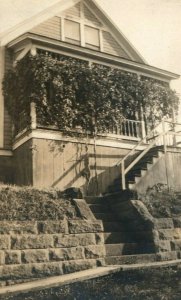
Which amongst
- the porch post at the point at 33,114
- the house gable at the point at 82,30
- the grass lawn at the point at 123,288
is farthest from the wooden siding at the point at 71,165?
the grass lawn at the point at 123,288

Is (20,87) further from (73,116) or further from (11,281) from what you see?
(11,281)

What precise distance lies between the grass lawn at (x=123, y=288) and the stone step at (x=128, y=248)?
1.28 meters

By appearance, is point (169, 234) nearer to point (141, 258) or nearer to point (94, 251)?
point (141, 258)

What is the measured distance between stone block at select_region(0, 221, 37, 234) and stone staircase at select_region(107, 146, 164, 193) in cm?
480

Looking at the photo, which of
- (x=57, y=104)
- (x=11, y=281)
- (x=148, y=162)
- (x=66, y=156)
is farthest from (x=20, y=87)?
(x=11, y=281)

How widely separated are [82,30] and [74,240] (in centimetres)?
1082

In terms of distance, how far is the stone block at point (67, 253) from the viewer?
6117 millimetres

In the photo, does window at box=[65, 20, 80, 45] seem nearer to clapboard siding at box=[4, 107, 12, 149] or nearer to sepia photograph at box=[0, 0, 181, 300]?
sepia photograph at box=[0, 0, 181, 300]

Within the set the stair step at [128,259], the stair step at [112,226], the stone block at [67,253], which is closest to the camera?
the stone block at [67,253]

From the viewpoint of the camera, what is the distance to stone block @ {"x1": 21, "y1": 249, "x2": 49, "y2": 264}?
5863 mm

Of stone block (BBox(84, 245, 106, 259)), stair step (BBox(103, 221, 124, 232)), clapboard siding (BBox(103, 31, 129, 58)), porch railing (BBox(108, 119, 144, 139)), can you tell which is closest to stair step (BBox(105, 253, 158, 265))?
stone block (BBox(84, 245, 106, 259))

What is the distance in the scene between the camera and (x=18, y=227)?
6000mm

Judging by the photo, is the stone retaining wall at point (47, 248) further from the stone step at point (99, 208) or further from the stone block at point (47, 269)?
the stone step at point (99, 208)

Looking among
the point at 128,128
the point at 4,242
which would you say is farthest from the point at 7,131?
the point at 4,242
